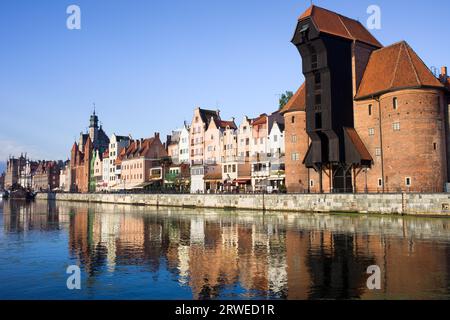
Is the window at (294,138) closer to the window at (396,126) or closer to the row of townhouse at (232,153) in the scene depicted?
the row of townhouse at (232,153)

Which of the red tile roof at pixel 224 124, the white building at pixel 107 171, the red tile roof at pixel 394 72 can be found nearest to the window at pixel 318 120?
the red tile roof at pixel 394 72

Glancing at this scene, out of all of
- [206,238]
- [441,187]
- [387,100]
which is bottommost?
[206,238]

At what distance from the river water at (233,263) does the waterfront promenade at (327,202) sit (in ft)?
29.5

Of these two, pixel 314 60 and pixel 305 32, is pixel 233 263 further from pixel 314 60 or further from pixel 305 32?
pixel 305 32

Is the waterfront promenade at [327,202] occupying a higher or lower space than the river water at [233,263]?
higher

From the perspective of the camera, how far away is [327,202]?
178 feet

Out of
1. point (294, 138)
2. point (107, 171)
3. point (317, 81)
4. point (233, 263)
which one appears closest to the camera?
point (233, 263)

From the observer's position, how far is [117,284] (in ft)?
57.8

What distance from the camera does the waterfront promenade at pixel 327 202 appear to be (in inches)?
1796

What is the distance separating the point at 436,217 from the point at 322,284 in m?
32.4

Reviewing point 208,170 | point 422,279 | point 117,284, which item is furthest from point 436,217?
point 208,170

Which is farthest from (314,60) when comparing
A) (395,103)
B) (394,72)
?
(395,103)

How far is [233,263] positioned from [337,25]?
48.3m

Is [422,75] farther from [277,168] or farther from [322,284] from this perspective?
[322,284]
